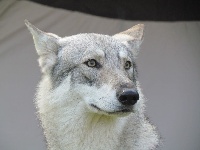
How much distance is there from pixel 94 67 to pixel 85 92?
13cm

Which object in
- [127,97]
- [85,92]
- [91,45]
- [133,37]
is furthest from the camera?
[133,37]

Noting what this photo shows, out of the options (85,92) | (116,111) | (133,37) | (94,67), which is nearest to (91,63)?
(94,67)

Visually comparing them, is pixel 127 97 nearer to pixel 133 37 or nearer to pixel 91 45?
pixel 91 45

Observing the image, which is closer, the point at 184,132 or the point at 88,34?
the point at 88,34

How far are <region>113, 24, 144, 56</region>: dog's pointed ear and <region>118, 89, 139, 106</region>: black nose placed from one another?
0.46 meters

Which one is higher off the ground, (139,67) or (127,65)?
(127,65)

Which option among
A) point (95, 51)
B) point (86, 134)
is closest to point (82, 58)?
point (95, 51)

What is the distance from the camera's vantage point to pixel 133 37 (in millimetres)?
2629

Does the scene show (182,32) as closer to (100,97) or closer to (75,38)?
(75,38)

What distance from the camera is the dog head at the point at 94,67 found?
2.19 metres

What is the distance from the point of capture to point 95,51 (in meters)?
2.36

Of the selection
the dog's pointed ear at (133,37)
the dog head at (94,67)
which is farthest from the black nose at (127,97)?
the dog's pointed ear at (133,37)

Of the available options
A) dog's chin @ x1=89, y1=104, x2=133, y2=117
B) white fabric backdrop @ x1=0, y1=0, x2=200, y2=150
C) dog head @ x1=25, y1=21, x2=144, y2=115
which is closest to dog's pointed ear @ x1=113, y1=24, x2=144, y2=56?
dog head @ x1=25, y1=21, x2=144, y2=115

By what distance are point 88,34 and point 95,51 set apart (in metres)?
0.25
